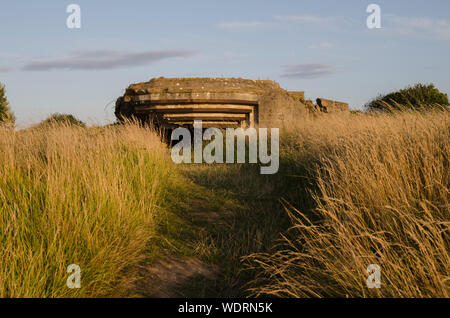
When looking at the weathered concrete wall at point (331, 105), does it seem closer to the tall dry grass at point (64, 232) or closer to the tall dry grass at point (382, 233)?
the tall dry grass at point (382, 233)

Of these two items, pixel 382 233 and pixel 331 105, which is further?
pixel 331 105

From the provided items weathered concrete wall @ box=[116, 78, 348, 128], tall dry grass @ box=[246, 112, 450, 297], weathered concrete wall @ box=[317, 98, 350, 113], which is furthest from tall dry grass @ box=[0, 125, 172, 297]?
weathered concrete wall @ box=[317, 98, 350, 113]

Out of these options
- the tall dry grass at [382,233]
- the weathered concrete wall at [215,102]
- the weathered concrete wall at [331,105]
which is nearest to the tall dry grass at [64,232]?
the tall dry grass at [382,233]

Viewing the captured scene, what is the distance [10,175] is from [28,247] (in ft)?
4.97

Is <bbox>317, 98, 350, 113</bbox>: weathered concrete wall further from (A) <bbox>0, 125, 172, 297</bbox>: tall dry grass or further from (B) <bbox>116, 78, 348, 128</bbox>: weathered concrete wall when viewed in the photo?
(A) <bbox>0, 125, 172, 297</bbox>: tall dry grass

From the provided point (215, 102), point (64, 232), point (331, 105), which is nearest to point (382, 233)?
point (64, 232)

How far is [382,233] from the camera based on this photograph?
342 cm

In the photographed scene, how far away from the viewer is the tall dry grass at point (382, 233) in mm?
2766

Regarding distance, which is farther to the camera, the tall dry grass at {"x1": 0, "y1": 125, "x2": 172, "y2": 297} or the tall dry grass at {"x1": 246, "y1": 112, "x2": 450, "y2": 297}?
the tall dry grass at {"x1": 0, "y1": 125, "x2": 172, "y2": 297}

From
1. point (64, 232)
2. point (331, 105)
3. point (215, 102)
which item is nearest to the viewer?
point (64, 232)

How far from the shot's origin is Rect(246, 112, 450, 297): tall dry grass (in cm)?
277

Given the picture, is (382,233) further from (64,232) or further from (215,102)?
(215,102)

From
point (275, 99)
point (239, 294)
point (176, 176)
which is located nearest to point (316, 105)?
Result: point (275, 99)

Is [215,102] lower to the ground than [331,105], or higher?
lower
